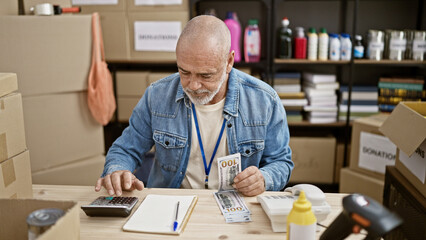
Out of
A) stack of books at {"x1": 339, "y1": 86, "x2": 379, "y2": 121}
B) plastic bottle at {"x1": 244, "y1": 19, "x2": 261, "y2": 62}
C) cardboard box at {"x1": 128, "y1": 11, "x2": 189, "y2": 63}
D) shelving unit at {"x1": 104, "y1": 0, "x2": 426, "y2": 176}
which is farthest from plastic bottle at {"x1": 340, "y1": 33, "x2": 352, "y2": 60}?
cardboard box at {"x1": 128, "y1": 11, "x2": 189, "y2": 63}

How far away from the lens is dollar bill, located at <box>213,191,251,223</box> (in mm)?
1137

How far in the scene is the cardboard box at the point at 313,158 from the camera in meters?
3.09

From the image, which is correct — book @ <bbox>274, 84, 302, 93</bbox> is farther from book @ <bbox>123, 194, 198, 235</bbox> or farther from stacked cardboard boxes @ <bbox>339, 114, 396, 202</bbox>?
book @ <bbox>123, 194, 198, 235</bbox>

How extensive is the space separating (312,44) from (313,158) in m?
0.86

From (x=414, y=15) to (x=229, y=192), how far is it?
267 centimetres

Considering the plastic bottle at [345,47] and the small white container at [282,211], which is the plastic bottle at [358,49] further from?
the small white container at [282,211]

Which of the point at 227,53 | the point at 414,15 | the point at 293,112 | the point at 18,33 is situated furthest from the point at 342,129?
the point at 18,33

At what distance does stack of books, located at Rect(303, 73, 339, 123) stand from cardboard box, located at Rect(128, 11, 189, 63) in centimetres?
107

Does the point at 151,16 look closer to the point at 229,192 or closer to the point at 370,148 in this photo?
the point at 370,148

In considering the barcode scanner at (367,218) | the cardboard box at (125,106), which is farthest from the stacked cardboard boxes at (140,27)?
the barcode scanner at (367,218)

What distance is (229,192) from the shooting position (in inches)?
51.4

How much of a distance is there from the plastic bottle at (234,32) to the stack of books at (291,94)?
36 centimetres

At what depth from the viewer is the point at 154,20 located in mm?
2916

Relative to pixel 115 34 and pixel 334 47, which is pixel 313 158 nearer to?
pixel 334 47
